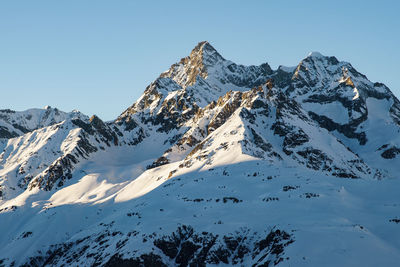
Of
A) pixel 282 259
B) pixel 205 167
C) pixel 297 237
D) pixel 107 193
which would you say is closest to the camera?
pixel 282 259

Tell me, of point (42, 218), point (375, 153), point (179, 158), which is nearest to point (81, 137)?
point (179, 158)

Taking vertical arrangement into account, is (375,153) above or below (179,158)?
below

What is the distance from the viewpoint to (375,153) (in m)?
163

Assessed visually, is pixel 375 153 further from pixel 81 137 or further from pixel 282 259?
pixel 282 259

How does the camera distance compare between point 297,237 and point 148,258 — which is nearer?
point 297,237

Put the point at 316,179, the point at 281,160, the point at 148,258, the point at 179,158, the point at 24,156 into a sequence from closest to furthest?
the point at 148,258, the point at 316,179, the point at 281,160, the point at 179,158, the point at 24,156

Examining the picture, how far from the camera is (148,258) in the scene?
5025 cm

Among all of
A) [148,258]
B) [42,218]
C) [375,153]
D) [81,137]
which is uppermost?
[81,137]

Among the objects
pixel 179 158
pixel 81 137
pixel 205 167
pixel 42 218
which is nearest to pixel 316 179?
pixel 205 167

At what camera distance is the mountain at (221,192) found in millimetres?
47688

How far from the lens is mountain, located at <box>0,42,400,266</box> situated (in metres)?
47.7

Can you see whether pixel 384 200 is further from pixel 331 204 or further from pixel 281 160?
pixel 281 160

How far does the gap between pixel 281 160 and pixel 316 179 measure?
38.0m

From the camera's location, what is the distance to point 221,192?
75.6 metres
